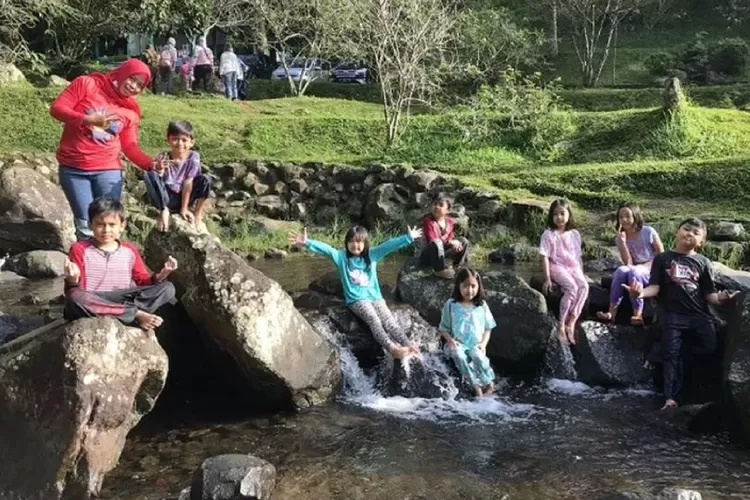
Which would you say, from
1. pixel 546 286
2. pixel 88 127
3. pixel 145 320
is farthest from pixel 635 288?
pixel 88 127

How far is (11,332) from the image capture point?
7.77m

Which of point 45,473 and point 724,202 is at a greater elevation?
point 724,202

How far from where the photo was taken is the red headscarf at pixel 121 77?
6.58 metres

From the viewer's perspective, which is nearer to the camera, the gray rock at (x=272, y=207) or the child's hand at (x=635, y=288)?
the child's hand at (x=635, y=288)

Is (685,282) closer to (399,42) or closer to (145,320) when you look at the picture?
(145,320)

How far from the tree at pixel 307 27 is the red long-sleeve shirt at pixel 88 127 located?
1731cm

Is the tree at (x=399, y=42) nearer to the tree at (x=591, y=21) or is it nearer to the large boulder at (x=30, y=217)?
the large boulder at (x=30, y=217)

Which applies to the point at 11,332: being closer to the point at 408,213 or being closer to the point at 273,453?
the point at 273,453

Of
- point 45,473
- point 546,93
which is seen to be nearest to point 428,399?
point 45,473

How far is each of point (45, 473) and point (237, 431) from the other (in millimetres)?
1761

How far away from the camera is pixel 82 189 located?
263 inches

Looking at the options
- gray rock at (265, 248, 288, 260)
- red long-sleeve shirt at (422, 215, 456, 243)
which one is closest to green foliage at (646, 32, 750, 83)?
gray rock at (265, 248, 288, 260)

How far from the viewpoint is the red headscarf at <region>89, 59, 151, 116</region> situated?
6.58 metres

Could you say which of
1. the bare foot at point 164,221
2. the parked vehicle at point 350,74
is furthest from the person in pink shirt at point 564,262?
the parked vehicle at point 350,74
